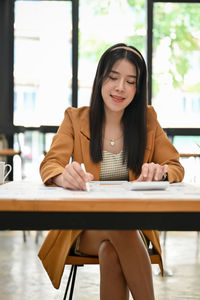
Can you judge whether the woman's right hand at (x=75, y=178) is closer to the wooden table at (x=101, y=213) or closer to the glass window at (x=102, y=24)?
the wooden table at (x=101, y=213)

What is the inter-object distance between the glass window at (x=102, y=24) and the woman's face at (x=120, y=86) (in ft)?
12.4

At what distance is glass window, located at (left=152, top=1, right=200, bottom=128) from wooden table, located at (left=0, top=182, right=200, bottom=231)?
15.3 feet

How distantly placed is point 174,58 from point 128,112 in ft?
12.6

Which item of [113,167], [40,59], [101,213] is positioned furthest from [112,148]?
[40,59]

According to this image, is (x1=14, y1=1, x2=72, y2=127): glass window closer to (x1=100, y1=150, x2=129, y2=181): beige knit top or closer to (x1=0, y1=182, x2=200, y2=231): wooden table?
(x1=100, y1=150, x2=129, y2=181): beige knit top

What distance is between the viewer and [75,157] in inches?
65.4

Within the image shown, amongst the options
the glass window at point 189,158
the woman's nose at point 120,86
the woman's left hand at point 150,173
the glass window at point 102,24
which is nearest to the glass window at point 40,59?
the glass window at point 102,24

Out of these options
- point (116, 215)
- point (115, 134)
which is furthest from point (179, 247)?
point (116, 215)

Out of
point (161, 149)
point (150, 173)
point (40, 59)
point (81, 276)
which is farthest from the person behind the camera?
point (40, 59)

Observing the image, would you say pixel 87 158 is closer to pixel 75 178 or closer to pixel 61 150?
pixel 61 150

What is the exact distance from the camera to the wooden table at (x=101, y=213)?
0.81 m

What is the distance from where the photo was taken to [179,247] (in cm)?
365

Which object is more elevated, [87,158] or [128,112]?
[128,112]

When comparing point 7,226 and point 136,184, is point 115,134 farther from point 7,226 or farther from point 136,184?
point 7,226
